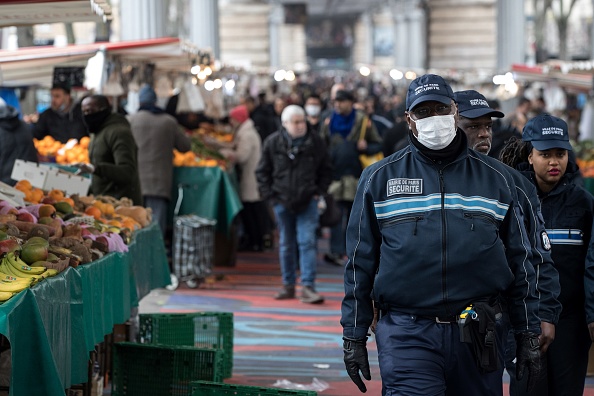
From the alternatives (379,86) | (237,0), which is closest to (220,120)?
(237,0)

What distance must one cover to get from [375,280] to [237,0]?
173 ft

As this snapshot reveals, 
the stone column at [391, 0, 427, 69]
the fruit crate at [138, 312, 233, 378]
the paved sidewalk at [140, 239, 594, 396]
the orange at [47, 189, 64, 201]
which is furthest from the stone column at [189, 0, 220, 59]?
the stone column at [391, 0, 427, 69]

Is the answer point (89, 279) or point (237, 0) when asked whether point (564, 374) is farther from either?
point (237, 0)

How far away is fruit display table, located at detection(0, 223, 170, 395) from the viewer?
537cm

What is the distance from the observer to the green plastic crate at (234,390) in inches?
229

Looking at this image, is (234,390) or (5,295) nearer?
(5,295)

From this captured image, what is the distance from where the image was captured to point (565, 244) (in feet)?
19.4

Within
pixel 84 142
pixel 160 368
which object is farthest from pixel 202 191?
pixel 160 368

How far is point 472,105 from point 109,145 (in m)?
4.69

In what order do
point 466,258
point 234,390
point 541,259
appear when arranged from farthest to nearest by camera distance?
point 234,390, point 541,259, point 466,258

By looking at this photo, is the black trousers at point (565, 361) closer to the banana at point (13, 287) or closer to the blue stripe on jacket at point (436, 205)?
the blue stripe on jacket at point (436, 205)

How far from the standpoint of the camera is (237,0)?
5659 cm

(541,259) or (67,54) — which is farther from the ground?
(67,54)

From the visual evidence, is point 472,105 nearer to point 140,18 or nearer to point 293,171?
point 293,171
